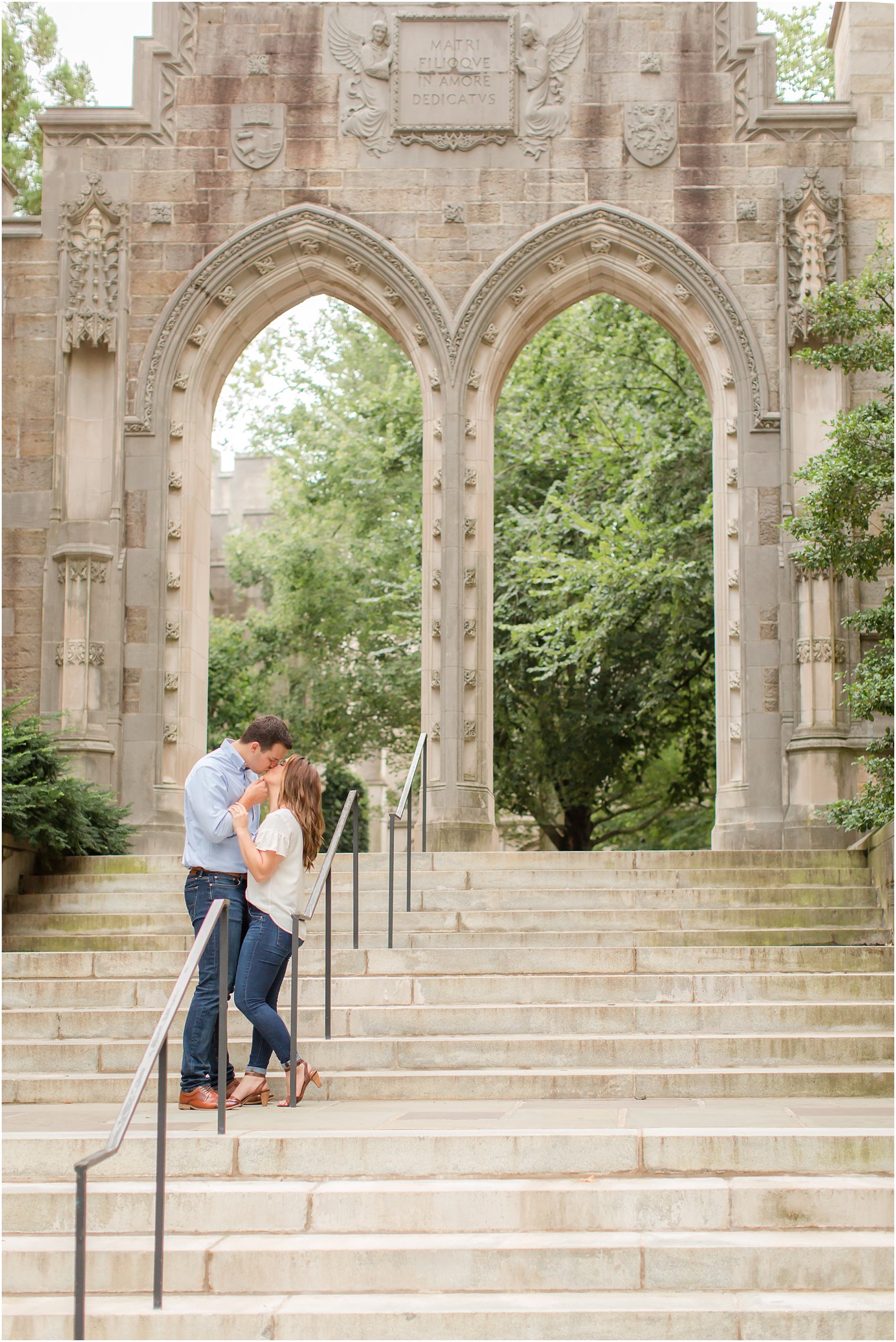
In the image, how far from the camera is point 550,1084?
6.37 metres

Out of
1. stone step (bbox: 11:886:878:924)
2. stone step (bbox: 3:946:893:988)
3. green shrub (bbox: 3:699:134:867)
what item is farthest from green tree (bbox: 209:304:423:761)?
stone step (bbox: 3:946:893:988)

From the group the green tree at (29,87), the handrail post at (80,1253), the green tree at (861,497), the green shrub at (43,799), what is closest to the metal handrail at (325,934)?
the handrail post at (80,1253)

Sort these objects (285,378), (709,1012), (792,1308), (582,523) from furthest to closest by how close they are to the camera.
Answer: (285,378), (582,523), (709,1012), (792,1308)

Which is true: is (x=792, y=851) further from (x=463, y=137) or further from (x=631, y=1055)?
(x=463, y=137)

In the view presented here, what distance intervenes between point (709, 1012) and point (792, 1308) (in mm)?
2920

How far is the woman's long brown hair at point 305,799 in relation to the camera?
643cm

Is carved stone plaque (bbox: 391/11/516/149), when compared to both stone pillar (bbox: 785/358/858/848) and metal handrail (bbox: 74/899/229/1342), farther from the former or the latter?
metal handrail (bbox: 74/899/229/1342)

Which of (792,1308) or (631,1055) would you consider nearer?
(792,1308)

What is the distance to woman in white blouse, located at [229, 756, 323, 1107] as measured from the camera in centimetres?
622

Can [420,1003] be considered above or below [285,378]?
below

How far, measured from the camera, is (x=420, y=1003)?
7.59m

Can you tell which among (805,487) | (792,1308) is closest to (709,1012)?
(792,1308)

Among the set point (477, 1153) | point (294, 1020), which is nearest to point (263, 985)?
point (294, 1020)

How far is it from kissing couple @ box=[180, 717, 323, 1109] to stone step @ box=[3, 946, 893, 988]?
5.07 feet
